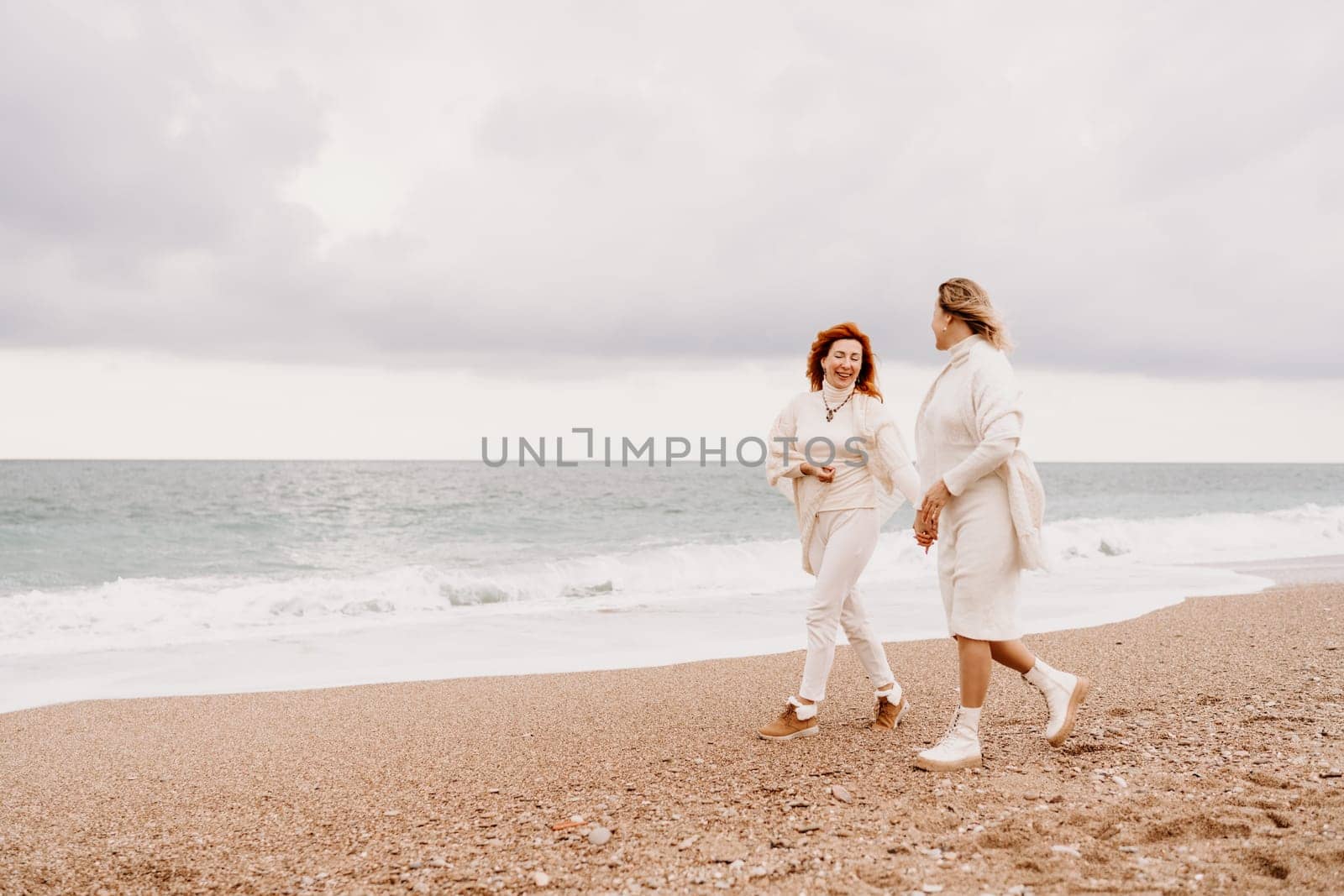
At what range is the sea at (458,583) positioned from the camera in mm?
8344

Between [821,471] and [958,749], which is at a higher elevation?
[821,471]

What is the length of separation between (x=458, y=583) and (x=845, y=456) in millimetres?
10645

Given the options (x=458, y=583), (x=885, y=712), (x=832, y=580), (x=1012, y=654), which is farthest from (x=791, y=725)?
(x=458, y=583)

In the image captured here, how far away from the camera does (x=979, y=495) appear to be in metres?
3.80

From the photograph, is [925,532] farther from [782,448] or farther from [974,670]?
[782,448]

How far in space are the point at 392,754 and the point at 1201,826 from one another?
12.3 feet

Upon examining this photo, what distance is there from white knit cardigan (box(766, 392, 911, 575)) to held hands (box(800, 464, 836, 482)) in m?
0.10

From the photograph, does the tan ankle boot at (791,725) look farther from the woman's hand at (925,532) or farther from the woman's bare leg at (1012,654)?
the woman's hand at (925,532)

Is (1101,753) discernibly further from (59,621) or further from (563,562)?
(563,562)

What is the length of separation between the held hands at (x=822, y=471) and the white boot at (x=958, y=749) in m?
1.31

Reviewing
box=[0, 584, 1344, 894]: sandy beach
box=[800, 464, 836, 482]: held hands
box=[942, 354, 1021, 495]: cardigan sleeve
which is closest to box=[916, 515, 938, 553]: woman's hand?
box=[942, 354, 1021, 495]: cardigan sleeve

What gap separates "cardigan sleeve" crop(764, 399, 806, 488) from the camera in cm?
483

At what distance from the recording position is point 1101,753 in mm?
3973

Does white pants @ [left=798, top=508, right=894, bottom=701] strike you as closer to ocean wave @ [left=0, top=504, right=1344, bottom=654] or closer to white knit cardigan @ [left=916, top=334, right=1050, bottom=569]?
white knit cardigan @ [left=916, top=334, right=1050, bottom=569]
